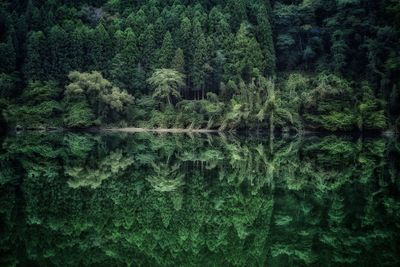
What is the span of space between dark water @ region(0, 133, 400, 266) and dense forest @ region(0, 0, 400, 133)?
24987mm

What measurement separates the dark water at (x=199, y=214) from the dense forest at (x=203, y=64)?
24987 mm

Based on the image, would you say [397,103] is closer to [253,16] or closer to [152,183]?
[253,16]

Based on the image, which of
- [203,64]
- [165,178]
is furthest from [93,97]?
[165,178]

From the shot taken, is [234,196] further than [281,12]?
No

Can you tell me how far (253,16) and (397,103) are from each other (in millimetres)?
20068

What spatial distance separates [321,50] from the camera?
52344 millimetres

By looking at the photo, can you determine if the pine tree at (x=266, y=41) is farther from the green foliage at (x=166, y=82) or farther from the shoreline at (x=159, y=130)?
the shoreline at (x=159, y=130)

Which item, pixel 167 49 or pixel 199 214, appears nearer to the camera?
pixel 199 214

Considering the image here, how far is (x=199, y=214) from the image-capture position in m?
10.7

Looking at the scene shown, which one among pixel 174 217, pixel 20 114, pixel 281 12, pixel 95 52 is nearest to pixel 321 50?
pixel 281 12

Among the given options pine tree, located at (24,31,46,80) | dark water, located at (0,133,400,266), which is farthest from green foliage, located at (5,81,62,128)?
dark water, located at (0,133,400,266)

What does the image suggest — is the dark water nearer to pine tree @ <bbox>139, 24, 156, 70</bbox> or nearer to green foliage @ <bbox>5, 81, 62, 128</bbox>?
green foliage @ <bbox>5, 81, 62, 128</bbox>

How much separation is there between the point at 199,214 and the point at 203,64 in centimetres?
3961

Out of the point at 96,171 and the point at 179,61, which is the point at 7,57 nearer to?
the point at 179,61
